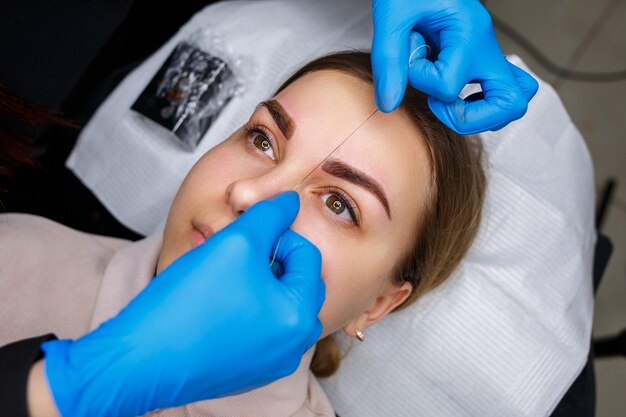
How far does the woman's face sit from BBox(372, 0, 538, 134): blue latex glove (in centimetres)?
6

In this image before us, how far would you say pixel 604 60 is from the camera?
2084mm

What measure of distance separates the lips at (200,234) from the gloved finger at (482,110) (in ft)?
1.33

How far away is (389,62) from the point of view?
84 cm

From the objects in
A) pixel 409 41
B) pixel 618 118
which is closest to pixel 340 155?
pixel 409 41

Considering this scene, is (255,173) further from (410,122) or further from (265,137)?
(410,122)

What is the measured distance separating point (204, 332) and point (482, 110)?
0.55 m

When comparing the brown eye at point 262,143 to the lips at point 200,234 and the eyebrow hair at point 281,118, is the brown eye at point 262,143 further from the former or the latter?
the lips at point 200,234

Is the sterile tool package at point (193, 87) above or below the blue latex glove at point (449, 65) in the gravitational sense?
below

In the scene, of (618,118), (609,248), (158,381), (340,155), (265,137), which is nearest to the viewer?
(158,381)

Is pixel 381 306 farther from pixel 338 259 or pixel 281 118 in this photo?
pixel 281 118

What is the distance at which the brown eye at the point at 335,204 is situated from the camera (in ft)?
2.79

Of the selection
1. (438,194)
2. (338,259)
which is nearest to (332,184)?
(338,259)

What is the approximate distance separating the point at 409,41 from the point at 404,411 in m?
0.78

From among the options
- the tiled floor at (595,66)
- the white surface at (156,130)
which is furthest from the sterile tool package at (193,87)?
the tiled floor at (595,66)
